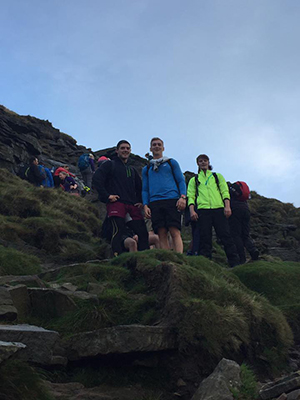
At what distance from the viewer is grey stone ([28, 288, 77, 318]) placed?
518cm

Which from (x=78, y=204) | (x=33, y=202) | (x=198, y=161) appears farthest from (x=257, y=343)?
(x=78, y=204)

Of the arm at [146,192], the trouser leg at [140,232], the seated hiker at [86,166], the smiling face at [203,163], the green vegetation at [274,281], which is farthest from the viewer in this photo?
the seated hiker at [86,166]

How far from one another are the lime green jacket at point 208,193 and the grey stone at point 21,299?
16.4 ft

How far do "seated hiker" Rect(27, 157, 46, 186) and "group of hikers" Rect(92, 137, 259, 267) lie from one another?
10.2 metres

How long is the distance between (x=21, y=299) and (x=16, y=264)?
235cm

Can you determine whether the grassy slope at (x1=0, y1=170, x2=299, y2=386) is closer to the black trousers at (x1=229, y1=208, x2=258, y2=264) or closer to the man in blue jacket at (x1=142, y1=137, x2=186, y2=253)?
the man in blue jacket at (x1=142, y1=137, x2=186, y2=253)

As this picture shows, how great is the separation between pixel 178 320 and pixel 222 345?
56 cm

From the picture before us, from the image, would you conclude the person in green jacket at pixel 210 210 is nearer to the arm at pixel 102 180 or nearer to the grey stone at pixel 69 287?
the arm at pixel 102 180

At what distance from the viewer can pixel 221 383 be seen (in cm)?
386

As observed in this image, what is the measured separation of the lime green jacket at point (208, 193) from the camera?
30.6 ft

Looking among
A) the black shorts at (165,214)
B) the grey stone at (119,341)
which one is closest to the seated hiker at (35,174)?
the black shorts at (165,214)

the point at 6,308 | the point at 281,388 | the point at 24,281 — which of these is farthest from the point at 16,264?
the point at 281,388

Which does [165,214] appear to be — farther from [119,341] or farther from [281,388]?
[281,388]

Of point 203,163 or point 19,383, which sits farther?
point 203,163
